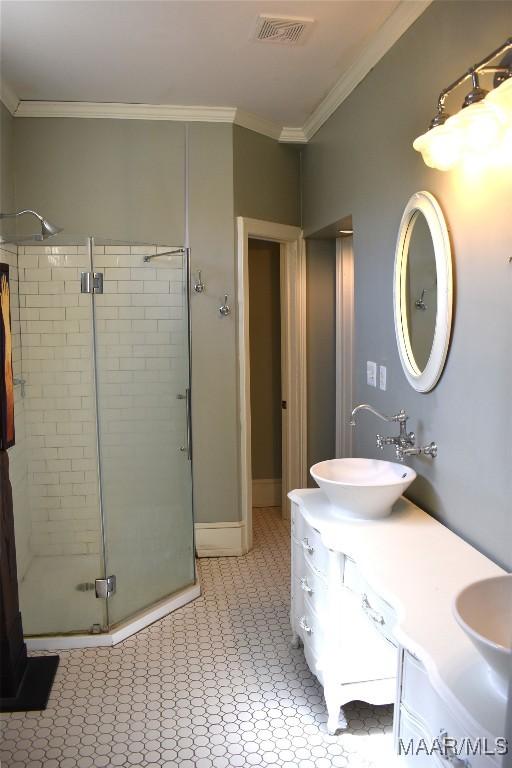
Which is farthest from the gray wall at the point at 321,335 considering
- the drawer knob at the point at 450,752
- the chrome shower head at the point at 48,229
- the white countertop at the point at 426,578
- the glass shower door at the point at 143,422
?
the drawer knob at the point at 450,752

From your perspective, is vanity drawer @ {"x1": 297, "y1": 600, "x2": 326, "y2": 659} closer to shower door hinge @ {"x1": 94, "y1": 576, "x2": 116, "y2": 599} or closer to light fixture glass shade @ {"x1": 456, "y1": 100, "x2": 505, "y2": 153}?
shower door hinge @ {"x1": 94, "y1": 576, "x2": 116, "y2": 599}

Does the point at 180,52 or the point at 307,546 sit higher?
the point at 180,52

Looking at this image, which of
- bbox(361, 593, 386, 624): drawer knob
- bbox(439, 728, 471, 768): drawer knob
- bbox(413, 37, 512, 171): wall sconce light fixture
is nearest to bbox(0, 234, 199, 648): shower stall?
bbox(361, 593, 386, 624): drawer knob

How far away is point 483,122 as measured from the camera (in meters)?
1.81

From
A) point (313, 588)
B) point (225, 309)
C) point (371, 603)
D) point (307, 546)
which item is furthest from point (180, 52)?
point (371, 603)

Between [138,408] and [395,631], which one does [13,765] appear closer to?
[395,631]

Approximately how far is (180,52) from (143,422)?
1802 millimetres

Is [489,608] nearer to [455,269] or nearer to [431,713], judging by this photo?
[431,713]

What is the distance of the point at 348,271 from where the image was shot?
432 cm

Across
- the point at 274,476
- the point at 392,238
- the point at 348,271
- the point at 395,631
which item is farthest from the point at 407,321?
the point at 274,476

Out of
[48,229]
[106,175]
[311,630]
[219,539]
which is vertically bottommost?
[219,539]

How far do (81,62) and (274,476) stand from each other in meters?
3.20

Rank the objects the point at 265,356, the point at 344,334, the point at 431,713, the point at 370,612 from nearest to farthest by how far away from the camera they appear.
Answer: the point at 431,713
the point at 370,612
the point at 344,334
the point at 265,356

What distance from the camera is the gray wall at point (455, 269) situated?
1948 mm
